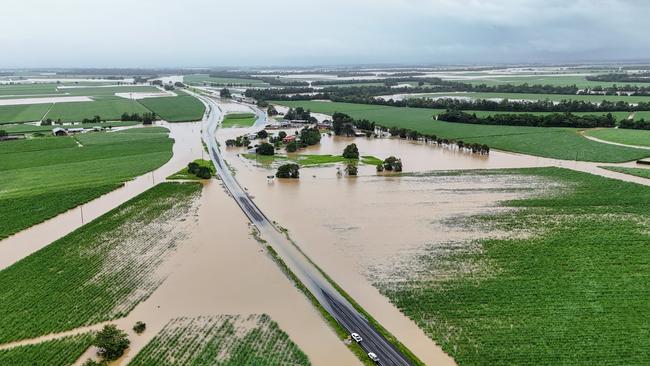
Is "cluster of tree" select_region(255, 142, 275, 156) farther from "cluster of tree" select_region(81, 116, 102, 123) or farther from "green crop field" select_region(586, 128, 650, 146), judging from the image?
"green crop field" select_region(586, 128, 650, 146)

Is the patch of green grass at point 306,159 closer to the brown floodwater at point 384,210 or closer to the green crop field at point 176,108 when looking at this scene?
the brown floodwater at point 384,210

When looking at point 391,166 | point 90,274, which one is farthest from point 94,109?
point 90,274

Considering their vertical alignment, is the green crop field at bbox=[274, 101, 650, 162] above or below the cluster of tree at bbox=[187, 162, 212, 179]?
above

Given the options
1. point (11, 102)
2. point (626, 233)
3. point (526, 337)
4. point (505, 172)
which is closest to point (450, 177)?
point (505, 172)

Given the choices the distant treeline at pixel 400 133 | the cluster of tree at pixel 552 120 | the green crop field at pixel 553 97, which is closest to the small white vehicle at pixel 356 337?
the distant treeline at pixel 400 133

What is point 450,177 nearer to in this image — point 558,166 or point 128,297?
point 558,166

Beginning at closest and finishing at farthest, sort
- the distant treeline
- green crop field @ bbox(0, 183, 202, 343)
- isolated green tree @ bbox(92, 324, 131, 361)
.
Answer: isolated green tree @ bbox(92, 324, 131, 361)
green crop field @ bbox(0, 183, 202, 343)
the distant treeline

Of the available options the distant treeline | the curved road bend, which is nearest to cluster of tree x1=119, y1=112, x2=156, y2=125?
the distant treeline
